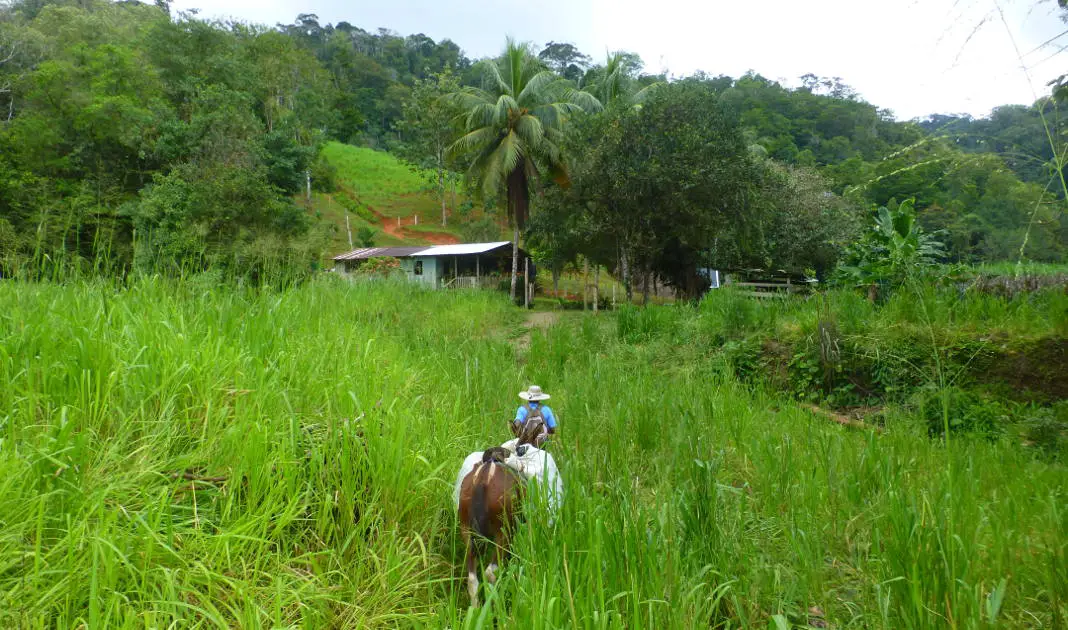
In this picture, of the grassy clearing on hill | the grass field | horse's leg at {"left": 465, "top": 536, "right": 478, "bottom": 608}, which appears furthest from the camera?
the grassy clearing on hill

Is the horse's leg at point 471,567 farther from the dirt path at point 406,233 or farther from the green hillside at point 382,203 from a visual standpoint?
the dirt path at point 406,233

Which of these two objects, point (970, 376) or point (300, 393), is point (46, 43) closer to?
point (300, 393)

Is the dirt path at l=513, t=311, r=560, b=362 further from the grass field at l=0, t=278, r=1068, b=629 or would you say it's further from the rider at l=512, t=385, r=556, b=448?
the grass field at l=0, t=278, r=1068, b=629

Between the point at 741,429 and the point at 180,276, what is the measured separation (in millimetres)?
4329

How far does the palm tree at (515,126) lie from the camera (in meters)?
20.5

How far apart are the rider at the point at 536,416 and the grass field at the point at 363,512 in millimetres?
343

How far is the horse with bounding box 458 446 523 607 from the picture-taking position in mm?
2230

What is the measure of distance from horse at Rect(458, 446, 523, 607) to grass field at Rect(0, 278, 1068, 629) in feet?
0.56

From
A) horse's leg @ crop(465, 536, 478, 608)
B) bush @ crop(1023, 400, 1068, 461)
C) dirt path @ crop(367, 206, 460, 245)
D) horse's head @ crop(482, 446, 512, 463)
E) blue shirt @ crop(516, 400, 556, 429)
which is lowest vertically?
bush @ crop(1023, 400, 1068, 461)

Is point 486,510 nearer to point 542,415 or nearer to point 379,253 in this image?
point 542,415

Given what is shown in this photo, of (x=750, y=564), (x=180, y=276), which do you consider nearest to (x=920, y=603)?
(x=750, y=564)

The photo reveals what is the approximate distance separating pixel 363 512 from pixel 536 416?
114 cm

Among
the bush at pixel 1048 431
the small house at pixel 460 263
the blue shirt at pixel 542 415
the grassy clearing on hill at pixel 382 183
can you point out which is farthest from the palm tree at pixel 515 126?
the grassy clearing on hill at pixel 382 183

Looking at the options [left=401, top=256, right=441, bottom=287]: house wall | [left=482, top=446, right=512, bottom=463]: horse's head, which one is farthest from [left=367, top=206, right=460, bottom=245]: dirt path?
[left=482, top=446, right=512, bottom=463]: horse's head
